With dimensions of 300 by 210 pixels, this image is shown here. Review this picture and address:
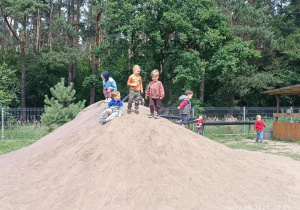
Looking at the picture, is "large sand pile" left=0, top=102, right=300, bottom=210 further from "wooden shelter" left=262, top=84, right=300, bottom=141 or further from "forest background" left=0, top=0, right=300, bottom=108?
"forest background" left=0, top=0, right=300, bottom=108

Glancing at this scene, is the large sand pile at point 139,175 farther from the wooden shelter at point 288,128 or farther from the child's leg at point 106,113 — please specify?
the wooden shelter at point 288,128

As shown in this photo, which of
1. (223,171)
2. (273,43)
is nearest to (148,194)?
(223,171)

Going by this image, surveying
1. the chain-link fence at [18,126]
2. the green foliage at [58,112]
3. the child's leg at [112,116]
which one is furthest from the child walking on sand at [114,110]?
the chain-link fence at [18,126]

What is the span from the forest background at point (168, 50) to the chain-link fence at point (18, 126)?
4.34 meters

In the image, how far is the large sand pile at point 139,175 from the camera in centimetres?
487

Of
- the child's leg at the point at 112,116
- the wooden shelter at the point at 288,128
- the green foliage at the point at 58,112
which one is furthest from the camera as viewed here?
the wooden shelter at the point at 288,128

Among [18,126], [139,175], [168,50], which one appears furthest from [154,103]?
[168,50]

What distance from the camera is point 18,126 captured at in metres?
15.7

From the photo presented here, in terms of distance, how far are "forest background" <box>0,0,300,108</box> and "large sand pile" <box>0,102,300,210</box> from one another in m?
13.0

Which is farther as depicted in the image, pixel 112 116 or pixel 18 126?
pixel 18 126

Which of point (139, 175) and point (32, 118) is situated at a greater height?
point (139, 175)

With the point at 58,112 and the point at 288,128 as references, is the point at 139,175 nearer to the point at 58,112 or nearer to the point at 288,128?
the point at 58,112

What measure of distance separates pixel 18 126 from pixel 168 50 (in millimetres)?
11523

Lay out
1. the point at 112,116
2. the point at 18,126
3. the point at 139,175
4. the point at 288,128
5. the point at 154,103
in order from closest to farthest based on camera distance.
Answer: the point at 139,175 → the point at 112,116 → the point at 154,103 → the point at 288,128 → the point at 18,126
